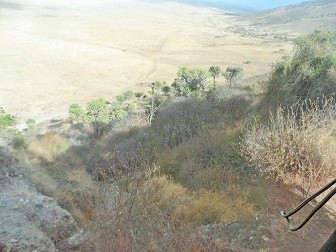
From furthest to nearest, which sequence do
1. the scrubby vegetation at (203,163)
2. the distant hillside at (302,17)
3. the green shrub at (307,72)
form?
1. the distant hillside at (302,17)
2. the green shrub at (307,72)
3. the scrubby vegetation at (203,163)

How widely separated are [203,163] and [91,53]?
Result: 6747 centimetres

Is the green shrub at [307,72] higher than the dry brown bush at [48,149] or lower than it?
higher

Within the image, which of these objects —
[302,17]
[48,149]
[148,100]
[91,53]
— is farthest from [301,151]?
[302,17]

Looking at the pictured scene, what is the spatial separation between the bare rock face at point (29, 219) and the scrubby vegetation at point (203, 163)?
53 cm

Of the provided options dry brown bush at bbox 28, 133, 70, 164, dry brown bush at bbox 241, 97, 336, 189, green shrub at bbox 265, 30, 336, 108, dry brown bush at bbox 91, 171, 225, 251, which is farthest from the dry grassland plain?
dry brown bush at bbox 91, 171, 225, 251

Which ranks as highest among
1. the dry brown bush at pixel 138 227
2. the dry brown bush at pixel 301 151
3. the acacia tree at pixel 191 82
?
the dry brown bush at pixel 301 151

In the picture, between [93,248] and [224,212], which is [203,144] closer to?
[224,212]

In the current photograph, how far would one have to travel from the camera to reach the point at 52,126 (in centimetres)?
3397

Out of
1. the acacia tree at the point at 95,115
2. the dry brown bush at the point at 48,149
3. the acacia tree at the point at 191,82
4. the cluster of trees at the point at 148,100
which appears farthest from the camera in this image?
the acacia tree at the point at 191,82

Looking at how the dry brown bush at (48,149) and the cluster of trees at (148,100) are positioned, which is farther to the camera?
the cluster of trees at (148,100)

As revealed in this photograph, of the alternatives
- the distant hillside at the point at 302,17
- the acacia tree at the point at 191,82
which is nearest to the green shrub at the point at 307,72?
the acacia tree at the point at 191,82

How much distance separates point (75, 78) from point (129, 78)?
7655 mm

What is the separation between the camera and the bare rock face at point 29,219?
8648 mm

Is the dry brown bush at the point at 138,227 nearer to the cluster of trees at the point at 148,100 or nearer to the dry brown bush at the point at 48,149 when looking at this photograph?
the dry brown bush at the point at 48,149
